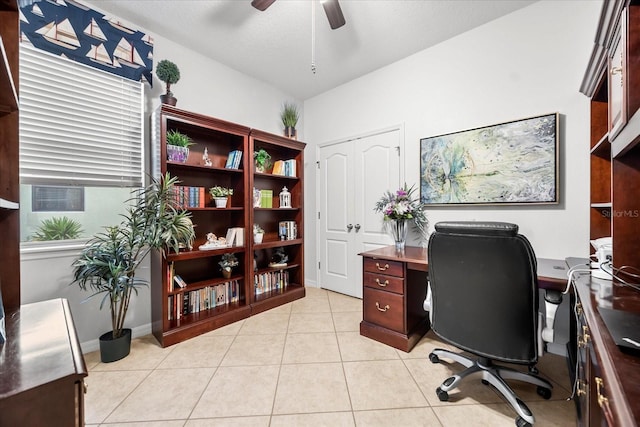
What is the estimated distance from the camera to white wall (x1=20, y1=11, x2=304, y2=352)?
194 cm

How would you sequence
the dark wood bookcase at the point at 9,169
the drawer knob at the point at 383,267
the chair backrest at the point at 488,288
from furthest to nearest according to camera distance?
the drawer knob at the point at 383,267
the chair backrest at the point at 488,288
the dark wood bookcase at the point at 9,169

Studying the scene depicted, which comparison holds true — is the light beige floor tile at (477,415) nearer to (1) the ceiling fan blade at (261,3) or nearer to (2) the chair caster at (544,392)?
(2) the chair caster at (544,392)

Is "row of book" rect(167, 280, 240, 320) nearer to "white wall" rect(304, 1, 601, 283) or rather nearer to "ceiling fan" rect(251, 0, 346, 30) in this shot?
"white wall" rect(304, 1, 601, 283)

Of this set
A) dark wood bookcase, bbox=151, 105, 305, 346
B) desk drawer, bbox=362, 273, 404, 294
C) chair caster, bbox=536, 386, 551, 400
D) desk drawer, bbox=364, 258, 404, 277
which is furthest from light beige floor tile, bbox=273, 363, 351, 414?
chair caster, bbox=536, 386, 551, 400

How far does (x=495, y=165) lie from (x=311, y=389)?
235cm

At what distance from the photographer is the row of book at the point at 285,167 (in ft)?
11.1

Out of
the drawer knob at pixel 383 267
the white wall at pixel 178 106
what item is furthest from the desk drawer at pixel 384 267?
the white wall at pixel 178 106

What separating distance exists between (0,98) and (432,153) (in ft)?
9.80

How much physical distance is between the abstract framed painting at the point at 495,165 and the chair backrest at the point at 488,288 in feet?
3.80

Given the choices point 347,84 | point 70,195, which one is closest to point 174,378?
point 70,195

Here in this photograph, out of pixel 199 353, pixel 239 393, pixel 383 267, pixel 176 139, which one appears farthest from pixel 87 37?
pixel 383 267

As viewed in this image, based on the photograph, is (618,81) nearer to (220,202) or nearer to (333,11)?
(333,11)

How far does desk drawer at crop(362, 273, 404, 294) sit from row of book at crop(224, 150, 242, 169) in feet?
5.91

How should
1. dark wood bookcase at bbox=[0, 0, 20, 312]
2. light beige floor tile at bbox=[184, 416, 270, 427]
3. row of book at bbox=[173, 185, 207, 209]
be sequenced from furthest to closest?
1. row of book at bbox=[173, 185, 207, 209]
2. light beige floor tile at bbox=[184, 416, 270, 427]
3. dark wood bookcase at bbox=[0, 0, 20, 312]
